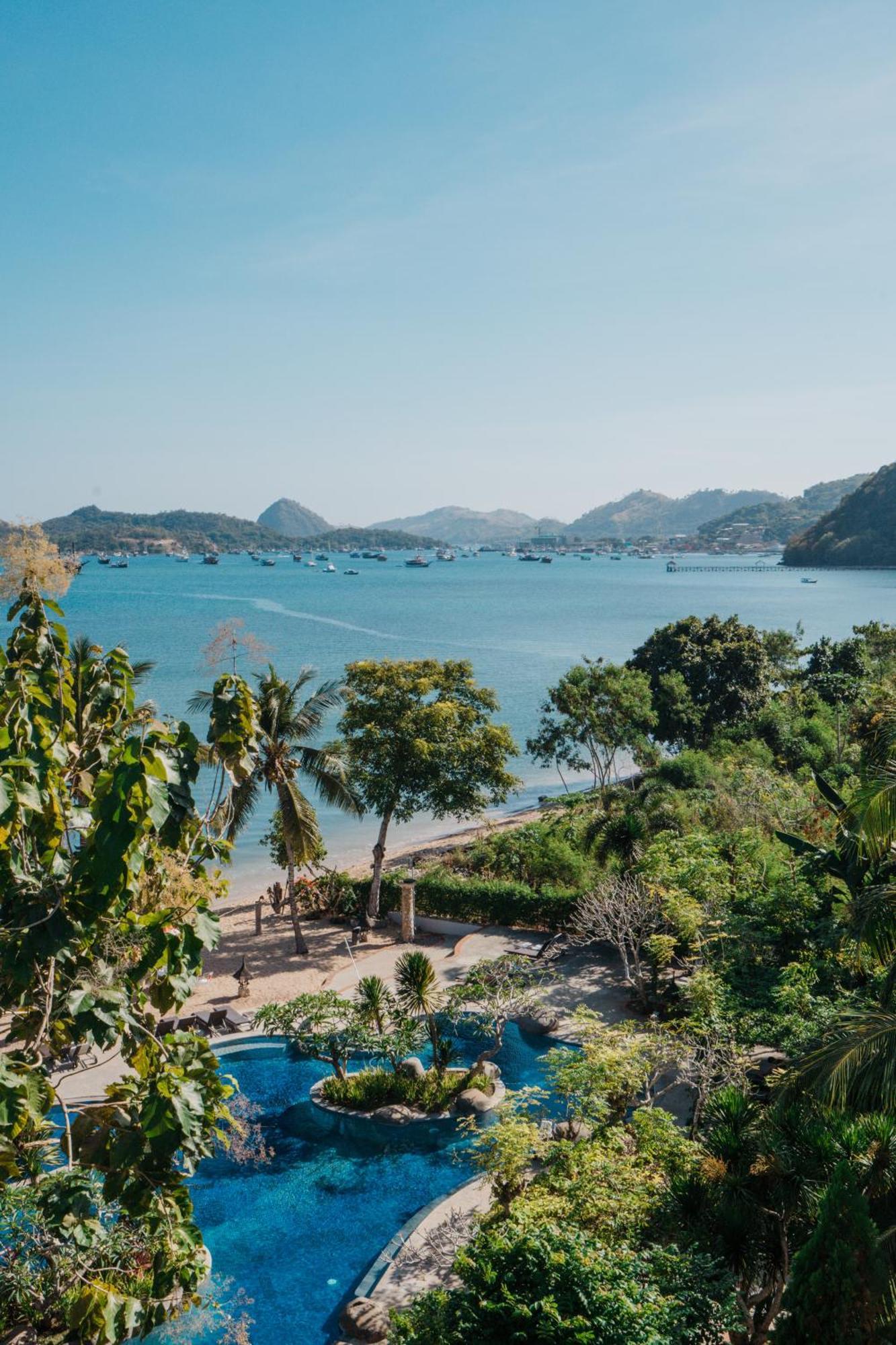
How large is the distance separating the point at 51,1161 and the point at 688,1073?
7428 mm

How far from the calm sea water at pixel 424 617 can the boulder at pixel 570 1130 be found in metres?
20.6


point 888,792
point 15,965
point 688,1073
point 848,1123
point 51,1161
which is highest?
point 888,792

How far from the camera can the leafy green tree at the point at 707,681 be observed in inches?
1490

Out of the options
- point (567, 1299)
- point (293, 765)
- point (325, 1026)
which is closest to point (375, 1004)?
point (325, 1026)

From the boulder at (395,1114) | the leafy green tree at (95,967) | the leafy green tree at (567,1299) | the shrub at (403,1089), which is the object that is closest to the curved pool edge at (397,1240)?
the boulder at (395,1114)

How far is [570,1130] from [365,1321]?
341cm

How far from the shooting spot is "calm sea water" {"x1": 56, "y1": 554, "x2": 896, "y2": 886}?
57.2m

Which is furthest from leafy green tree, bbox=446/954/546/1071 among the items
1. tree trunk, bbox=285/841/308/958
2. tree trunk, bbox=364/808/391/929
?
tree trunk, bbox=364/808/391/929

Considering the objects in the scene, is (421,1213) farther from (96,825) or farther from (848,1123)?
(96,825)

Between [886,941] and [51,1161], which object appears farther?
[51,1161]

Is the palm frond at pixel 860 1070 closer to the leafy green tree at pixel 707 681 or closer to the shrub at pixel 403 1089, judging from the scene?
the shrub at pixel 403 1089

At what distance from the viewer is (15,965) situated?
6.04 metres

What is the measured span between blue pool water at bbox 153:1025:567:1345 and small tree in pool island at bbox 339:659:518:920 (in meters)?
7.92

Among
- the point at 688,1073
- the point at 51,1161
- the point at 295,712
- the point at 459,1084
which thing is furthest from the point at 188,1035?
the point at 295,712
